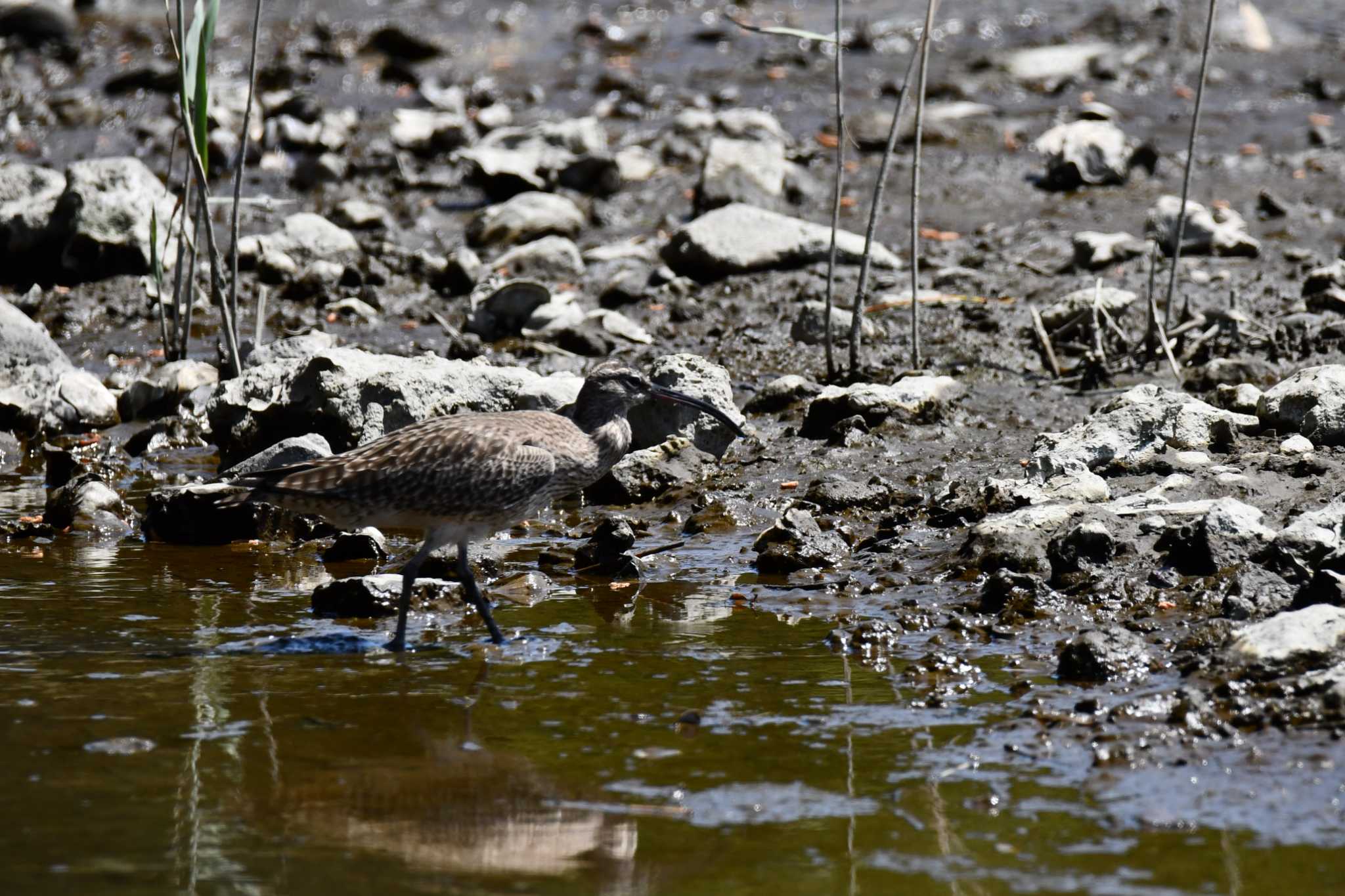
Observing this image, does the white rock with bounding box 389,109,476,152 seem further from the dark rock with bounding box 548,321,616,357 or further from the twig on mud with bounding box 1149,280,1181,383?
the twig on mud with bounding box 1149,280,1181,383

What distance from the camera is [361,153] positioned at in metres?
16.6

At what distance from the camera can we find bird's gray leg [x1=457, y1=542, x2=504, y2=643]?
7160mm

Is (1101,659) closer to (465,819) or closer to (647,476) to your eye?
(465,819)

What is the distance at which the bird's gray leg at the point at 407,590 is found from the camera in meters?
7.09

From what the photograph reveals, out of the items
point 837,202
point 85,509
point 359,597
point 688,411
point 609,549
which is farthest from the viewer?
point 837,202

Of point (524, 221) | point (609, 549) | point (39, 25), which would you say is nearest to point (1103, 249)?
point (524, 221)

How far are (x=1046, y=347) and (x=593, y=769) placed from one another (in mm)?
6311

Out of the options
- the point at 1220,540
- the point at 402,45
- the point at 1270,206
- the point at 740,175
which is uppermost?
the point at 402,45

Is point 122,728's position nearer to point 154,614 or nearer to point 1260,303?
point 154,614

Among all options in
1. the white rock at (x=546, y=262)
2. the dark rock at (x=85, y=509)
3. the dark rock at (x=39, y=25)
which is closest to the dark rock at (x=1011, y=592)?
the dark rock at (x=85, y=509)

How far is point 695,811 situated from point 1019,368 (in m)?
6.66

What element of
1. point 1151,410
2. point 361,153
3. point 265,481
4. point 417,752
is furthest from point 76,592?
point 361,153

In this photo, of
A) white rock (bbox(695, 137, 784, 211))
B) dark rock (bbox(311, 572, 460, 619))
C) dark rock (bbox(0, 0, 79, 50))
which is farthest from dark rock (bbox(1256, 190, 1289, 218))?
dark rock (bbox(0, 0, 79, 50))

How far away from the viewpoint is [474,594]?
24.3 feet
